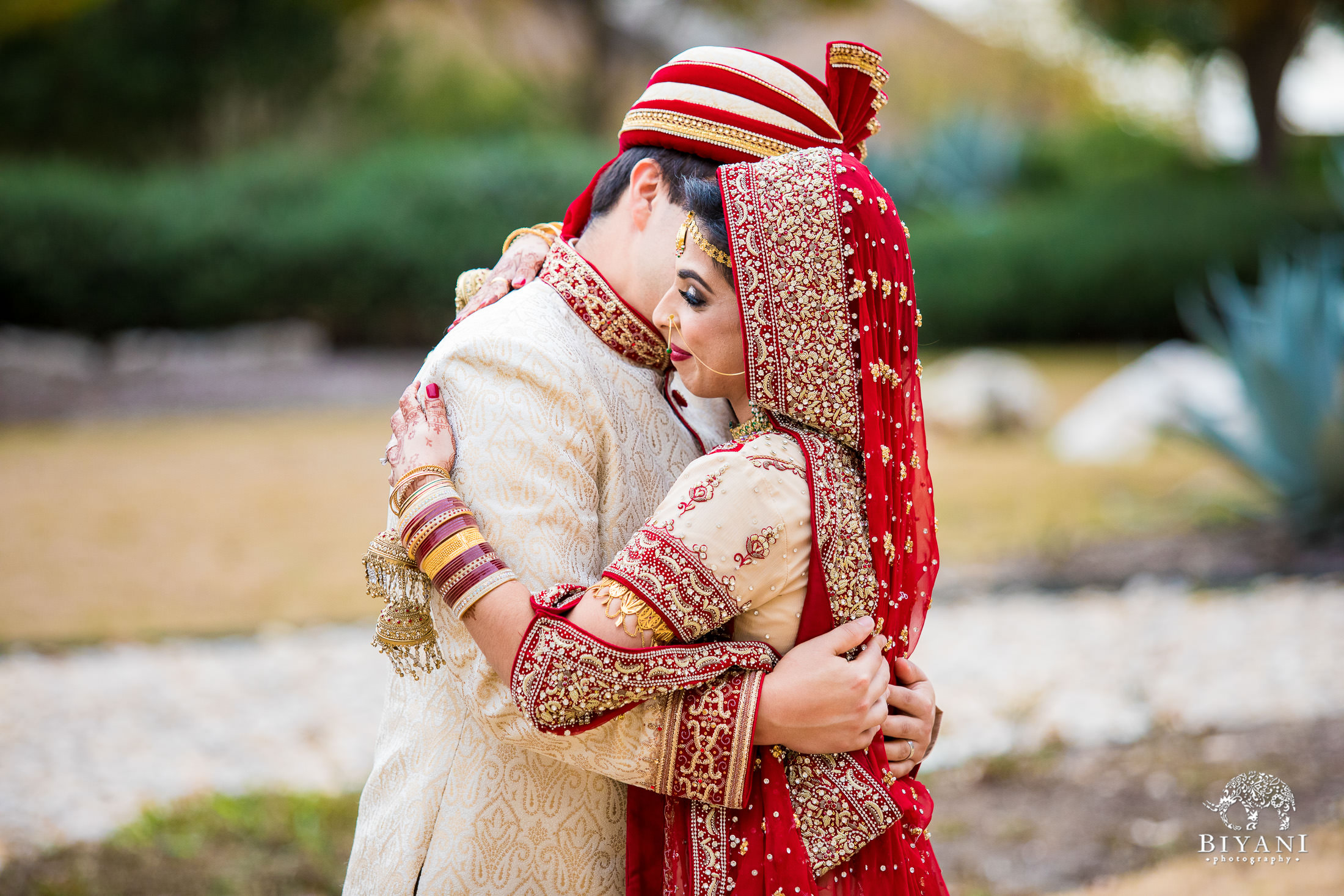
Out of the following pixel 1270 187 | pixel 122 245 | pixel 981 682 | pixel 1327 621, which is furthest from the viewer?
pixel 1270 187

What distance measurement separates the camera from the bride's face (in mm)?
1699

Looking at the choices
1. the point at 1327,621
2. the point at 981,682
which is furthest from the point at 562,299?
the point at 1327,621

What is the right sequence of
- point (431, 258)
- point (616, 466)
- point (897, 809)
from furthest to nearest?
point (431, 258)
point (616, 466)
point (897, 809)

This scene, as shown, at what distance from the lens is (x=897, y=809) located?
5.58 feet

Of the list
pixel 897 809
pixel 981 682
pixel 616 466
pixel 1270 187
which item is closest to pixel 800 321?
pixel 616 466

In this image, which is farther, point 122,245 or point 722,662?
point 122,245

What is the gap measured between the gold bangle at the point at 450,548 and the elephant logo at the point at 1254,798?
10.2 ft

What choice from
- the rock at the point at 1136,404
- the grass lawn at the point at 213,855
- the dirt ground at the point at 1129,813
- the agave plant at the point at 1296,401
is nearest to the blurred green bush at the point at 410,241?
the rock at the point at 1136,404

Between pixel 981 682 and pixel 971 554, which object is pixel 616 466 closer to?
pixel 981 682

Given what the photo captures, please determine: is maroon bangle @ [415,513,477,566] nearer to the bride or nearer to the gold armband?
the bride

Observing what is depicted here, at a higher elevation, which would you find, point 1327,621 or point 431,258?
point 431,258

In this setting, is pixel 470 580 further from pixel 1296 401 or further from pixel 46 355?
pixel 46 355

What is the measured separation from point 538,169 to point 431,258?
1.74m

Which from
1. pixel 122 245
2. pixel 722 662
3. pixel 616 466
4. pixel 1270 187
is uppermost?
pixel 1270 187
